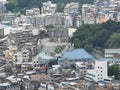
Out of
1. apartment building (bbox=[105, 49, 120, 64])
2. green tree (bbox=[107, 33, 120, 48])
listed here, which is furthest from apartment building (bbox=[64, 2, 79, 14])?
apartment building (bbox=[105, 49, 120, 64])

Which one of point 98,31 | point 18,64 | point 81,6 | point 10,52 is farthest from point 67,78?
point 81,6

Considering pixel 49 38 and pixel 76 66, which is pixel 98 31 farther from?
pixel 76 66

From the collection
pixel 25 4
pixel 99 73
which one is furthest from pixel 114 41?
pixel 25 4

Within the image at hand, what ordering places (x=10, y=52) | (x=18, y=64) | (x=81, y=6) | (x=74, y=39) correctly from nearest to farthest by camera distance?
(x=18, y=64)
(x=10, y=52)
(x=74, y=39)
(x=81, y=6)

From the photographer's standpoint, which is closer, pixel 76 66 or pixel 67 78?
pixel 67 78

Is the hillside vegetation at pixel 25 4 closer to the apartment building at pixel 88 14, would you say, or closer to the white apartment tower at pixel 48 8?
the white apartment tower at pixel 48 8

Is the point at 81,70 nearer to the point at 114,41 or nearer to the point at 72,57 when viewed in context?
the point at 72,57

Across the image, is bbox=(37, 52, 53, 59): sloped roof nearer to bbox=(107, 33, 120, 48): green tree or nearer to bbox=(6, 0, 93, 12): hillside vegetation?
bbox=(107, 33, 120, 48): green tree

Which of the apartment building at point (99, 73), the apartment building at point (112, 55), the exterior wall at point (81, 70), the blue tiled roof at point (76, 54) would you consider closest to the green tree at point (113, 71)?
the apartment building at point (99, 73)
